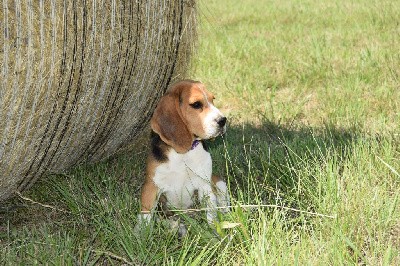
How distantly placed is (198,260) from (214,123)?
2.79 ft

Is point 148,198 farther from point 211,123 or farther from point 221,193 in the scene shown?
point 211,123

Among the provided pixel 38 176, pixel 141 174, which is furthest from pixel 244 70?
pixel 38 176

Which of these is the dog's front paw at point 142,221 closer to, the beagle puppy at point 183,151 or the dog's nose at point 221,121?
the beagle puppy at point 183,151

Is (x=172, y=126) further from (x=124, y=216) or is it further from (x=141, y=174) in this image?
(x=141, y=174)

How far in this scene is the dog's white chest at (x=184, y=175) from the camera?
3713 millimetres

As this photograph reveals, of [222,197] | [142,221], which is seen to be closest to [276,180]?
[222,197]

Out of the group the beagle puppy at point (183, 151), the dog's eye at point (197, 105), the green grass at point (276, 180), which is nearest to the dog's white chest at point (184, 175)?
the beagle puppy at point (183, 151)

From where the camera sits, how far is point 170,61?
4.27 metres

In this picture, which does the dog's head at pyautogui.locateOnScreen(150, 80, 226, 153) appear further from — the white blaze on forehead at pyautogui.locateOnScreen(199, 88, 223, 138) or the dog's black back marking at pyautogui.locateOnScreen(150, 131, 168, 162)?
the dog's black back marking at pyautogui.locateOnScreen(150, 131, 168, 162)

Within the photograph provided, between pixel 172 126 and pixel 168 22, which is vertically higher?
pixel 168 22

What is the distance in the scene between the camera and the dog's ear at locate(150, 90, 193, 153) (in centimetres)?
363

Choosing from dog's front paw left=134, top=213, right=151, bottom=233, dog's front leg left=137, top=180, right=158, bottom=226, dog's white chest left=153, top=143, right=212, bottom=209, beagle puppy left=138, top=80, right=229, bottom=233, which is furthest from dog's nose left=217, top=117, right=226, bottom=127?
dog's front paw left=134, top=213, right=151, bottom=233

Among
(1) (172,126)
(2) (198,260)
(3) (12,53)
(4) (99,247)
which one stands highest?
(3) (12,53)

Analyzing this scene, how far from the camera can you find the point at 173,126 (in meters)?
3.63
